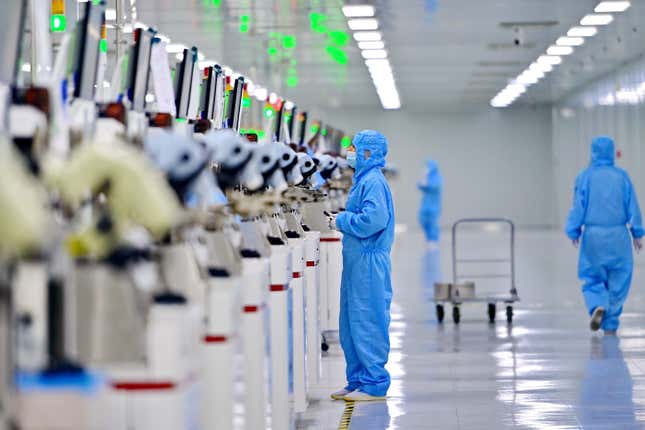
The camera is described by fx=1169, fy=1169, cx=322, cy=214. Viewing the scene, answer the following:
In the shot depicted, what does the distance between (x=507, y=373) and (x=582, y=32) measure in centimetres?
792

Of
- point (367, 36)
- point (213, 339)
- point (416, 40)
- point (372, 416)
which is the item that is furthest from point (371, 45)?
point (213, 339)

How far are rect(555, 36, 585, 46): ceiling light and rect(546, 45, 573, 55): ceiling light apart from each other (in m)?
0.32

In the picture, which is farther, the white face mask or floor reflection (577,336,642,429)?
the white face mask

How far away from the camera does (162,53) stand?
201 inches

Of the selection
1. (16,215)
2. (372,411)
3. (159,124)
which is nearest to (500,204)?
(372,411)

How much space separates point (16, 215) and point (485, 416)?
4035 millimetres

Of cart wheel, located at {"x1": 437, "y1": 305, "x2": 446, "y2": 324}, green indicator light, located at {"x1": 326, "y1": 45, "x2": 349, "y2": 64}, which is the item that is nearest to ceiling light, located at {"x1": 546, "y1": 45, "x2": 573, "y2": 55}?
green indicator light, located at {"x1": 326, "y1": 45, "x2": 349, "y2": 64}

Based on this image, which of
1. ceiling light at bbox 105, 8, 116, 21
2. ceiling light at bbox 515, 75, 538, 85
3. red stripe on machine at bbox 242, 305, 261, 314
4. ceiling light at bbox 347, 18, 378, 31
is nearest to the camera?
red stripe on machine at bbox 242, 305, 261, 314

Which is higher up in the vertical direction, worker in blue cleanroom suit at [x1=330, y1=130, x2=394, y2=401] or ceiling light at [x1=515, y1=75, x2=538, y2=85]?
ceiling light at [x1=515, y1=75, x2=538, y2=85]

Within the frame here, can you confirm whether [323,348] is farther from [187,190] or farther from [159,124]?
[187,190]

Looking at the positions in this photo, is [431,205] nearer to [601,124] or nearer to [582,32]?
[601,124]

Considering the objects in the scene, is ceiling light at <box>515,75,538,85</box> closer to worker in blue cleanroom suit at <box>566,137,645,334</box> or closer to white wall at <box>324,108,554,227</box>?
white wall at <box>324,108,554,227</box>

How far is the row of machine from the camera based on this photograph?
2.67 meters

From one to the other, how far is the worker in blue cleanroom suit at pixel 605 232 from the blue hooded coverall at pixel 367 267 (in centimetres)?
312
